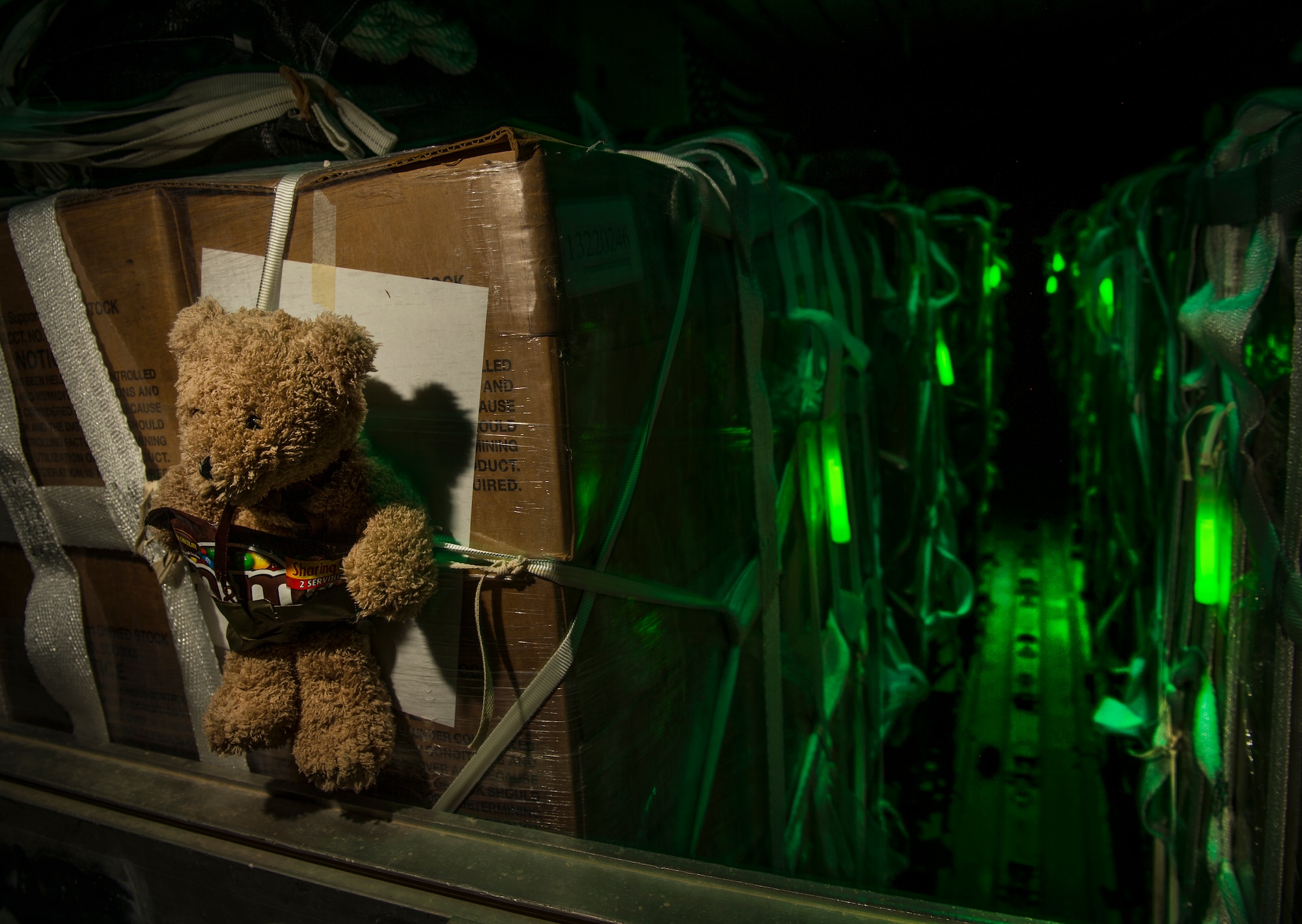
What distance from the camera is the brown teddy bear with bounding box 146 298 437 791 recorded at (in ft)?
1.73

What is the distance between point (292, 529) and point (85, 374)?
36cm

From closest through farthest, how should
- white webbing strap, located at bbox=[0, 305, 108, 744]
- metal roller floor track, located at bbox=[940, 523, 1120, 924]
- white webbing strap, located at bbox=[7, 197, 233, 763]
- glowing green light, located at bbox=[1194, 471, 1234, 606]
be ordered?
white webbing strap, located at bbox=[7, 197, 233, 763] < white webbing strap, located at bbox=[0, 305, 108, 744] < glowing green light, located at bbox=[1194, 471, 1234, 606] < metal roller floor track, located at bbox=[940, 523, 1120, 924]

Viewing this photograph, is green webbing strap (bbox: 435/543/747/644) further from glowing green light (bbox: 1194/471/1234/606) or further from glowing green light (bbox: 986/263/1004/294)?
glowing green light (bbox: 1194/471/1234/606)

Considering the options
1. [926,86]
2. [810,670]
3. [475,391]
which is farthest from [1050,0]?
[810,670]

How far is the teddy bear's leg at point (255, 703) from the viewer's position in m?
0.62

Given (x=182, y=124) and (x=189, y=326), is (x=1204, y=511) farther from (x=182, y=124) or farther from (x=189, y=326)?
(x=182, y=124)

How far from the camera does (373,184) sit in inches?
24.1

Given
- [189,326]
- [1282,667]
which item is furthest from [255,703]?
[1282,667]

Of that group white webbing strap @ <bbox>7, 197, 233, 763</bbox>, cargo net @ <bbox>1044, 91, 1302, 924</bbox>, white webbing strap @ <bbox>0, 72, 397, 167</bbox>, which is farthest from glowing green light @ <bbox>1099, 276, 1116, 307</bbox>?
white webbing strap @ <bbox>7, 197, 233, 763</bbox>

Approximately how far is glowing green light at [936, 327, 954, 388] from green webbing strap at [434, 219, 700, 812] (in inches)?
35.8

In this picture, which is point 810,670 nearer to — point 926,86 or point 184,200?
point 926,86

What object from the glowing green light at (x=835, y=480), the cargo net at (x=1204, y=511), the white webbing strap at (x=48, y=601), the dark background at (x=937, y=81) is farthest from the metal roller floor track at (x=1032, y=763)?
the white webbing strap at (x=48, y=601)

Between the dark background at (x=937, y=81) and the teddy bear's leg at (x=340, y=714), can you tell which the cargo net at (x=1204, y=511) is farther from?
the teddy bear's leg at (x=340, y=714)

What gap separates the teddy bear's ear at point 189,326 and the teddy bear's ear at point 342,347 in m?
0.09
